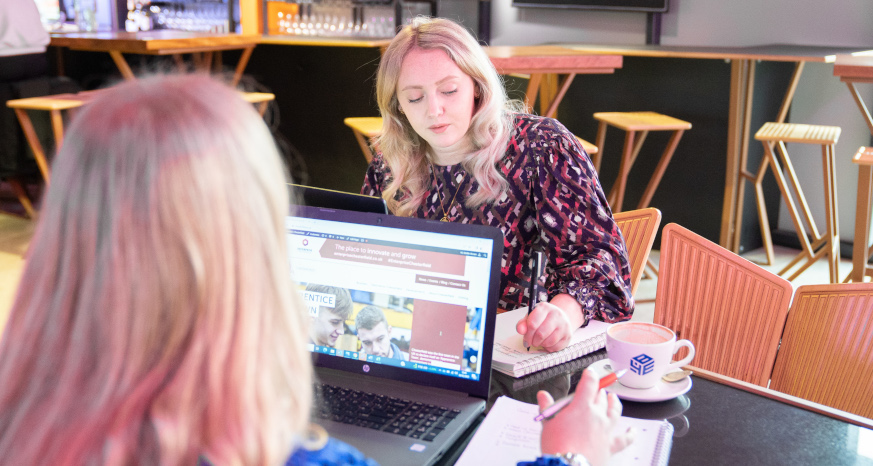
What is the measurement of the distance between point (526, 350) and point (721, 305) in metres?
0.65

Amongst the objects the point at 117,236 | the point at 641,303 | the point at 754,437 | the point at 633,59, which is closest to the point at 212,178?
the point at 117,236

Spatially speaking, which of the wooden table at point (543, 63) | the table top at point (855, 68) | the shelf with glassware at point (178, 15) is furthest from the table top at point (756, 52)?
the shelf with glassware at point (178, 15)

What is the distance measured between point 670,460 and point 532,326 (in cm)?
31

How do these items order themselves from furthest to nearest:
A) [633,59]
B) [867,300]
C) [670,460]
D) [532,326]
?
[633,59], [867,300], [532,326], [670,460]

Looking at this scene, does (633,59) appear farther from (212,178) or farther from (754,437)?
(212,178)

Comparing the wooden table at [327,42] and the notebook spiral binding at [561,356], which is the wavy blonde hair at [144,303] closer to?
the notebook spiral binding at [561,356]

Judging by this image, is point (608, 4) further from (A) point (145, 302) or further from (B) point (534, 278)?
(A) point (145, 302)

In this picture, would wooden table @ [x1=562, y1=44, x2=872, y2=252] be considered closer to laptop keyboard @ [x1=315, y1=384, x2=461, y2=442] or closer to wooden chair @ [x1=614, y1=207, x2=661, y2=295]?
wooden chair @ [x1=614, y1=207, x2=661, y2=295]

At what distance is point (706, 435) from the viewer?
0.92 meters

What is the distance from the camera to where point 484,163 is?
155 cm

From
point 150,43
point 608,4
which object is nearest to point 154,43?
point 150,43

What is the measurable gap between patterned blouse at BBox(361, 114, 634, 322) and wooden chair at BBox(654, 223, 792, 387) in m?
0.26

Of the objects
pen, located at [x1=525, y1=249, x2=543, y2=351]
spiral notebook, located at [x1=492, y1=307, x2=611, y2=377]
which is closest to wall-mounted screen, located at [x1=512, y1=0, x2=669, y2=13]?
pen, located at [x1=525, y1=249, x2=543, y2=351]

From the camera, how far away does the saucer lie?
99cm
